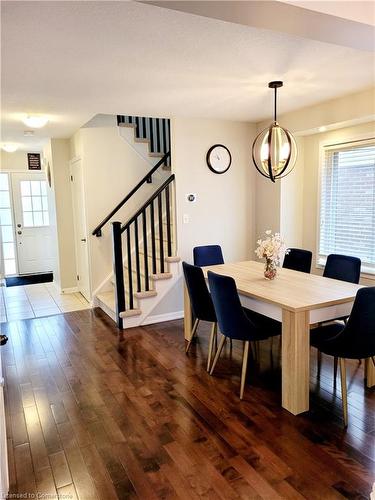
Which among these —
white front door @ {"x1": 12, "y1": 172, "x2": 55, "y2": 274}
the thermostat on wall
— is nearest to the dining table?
the thermostat on wall

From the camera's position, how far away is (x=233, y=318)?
2820mm

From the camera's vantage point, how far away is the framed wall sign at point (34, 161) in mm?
7500

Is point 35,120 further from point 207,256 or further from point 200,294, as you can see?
point 200,294

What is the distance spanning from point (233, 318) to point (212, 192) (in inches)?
95.3

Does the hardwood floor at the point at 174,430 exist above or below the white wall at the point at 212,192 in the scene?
below

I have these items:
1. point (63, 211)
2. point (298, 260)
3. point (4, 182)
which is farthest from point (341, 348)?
point (4, 182)

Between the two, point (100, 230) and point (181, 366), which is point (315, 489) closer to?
point (181, 366)

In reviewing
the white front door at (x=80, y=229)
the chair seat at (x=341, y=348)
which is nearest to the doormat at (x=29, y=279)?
the white front door at (x=80, y=229)

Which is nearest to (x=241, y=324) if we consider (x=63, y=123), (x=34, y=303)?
(x=63, y=123)

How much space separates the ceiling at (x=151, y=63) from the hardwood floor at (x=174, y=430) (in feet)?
7.52

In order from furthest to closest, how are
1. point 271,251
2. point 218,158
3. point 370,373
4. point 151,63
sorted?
point 218,158, point 271,251, point 370,373, point 151,63

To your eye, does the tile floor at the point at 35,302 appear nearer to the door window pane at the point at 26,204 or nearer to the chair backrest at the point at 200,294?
the door window pane at the point at 26,204

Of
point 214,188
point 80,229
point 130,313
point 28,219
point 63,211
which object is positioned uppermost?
point 214,188

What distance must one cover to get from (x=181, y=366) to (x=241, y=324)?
0.85 meters
